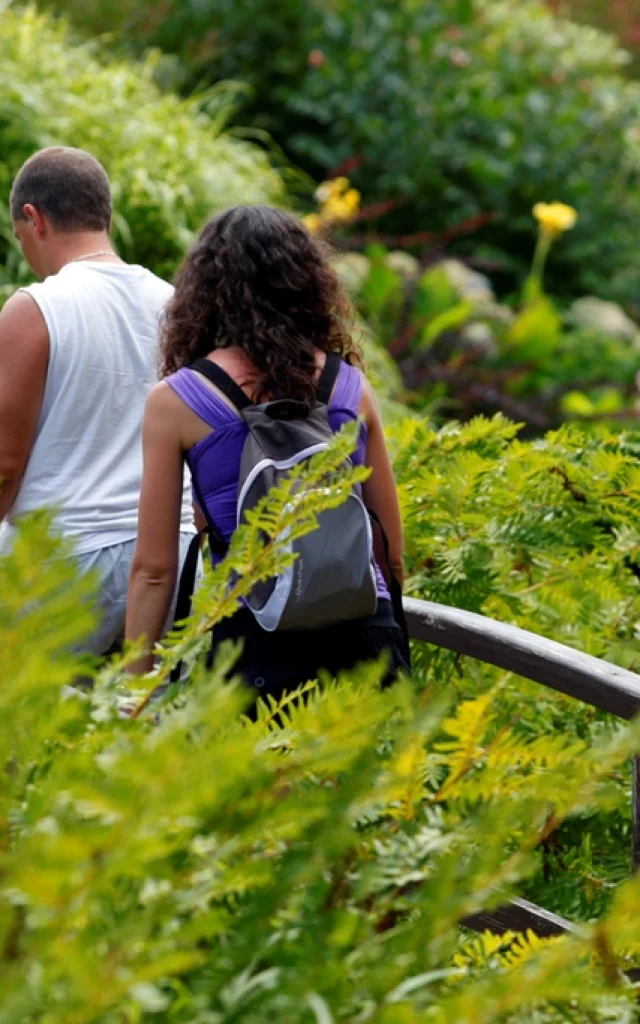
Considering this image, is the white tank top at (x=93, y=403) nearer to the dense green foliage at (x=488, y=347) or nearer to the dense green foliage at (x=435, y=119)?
the dense green foliage at (x=488, y=347)

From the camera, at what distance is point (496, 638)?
8.00 ft

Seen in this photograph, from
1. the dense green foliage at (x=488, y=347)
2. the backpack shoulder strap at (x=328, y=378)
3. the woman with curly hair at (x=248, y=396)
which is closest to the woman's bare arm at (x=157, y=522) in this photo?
the woman with curly hair at (x=248, y=396)

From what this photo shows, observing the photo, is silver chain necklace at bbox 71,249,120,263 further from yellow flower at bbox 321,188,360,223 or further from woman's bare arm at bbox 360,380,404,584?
yellow flower at bbox 321,188,360,223

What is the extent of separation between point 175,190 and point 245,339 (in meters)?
3.47

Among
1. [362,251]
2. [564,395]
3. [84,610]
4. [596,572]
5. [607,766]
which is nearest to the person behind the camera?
[84,610]

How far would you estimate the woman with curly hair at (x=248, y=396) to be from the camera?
2.49m

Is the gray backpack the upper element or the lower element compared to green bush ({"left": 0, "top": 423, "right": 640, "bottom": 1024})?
lower

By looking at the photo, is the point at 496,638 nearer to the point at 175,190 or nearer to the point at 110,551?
the point at 110,551

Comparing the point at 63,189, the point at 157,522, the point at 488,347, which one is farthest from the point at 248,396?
the point at 488,347

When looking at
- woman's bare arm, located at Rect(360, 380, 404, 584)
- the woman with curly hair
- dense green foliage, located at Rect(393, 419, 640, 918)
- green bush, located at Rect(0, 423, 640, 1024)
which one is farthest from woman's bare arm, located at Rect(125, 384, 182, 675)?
green bush, located at Rect(0, 423, 640, 1024)

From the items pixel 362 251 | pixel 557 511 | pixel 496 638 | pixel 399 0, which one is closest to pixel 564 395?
pixel 362 251

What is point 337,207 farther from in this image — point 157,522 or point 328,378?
point 157,522

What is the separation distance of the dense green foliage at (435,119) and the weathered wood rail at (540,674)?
361 inches

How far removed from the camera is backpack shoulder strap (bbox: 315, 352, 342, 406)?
8.44ft
